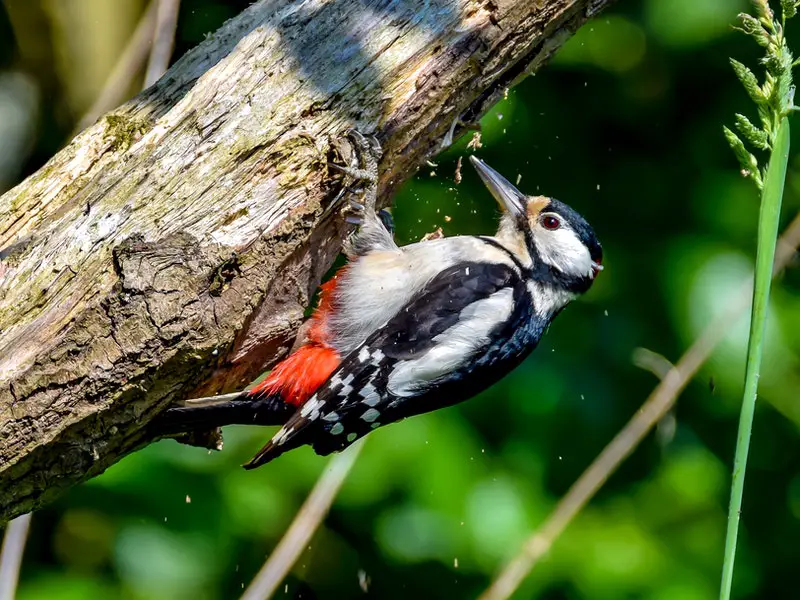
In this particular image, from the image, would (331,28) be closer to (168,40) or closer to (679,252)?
(168,40)

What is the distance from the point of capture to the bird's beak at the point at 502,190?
135 inches

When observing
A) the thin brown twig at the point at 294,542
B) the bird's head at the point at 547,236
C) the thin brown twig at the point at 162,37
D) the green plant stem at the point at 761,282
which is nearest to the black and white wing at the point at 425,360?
the thin brown twig at the point at 294,542

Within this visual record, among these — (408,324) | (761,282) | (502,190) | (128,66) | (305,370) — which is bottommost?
(502,190)

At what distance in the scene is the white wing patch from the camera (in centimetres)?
287

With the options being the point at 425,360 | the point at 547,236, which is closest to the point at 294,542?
the point at 425,360

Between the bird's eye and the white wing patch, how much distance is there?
0.40 metres

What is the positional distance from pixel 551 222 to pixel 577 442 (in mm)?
772

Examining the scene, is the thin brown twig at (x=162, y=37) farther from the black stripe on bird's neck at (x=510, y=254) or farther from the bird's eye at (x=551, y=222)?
the bird's eye at (x=551, y=222)

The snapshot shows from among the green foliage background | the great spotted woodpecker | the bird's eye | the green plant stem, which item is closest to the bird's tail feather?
the great spotted woodpecker

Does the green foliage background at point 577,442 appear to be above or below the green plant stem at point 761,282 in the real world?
below

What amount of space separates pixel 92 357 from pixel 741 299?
1.88 m

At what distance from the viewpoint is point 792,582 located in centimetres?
350

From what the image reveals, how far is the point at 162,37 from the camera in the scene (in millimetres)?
3109

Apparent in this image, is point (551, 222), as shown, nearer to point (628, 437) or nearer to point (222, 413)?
point (628, 437)
